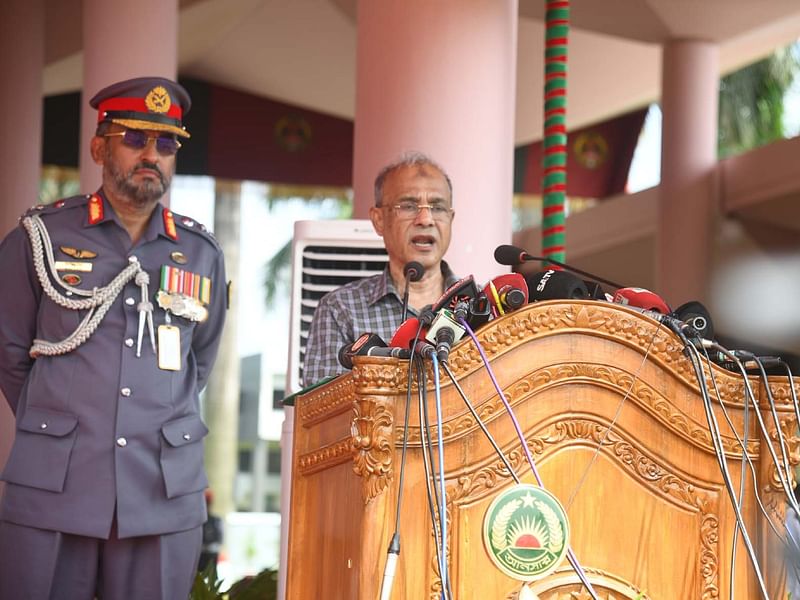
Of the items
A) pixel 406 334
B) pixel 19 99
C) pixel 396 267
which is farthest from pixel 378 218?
pixel 19 99

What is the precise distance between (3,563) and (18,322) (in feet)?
1.79

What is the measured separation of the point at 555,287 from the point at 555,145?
2971 millimetres

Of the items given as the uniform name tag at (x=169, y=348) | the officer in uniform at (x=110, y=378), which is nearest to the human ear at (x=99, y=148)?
the officer in uniform at (x=110, y=378)

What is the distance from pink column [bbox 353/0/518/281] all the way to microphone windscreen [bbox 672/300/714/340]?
93.9 inches

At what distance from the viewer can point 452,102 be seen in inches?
188

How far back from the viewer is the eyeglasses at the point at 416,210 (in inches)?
123

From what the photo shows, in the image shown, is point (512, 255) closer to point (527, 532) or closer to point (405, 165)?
point (527, 532)

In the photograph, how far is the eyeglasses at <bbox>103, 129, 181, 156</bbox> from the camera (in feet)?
10.1

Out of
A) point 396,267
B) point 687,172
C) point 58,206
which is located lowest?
point 396,267

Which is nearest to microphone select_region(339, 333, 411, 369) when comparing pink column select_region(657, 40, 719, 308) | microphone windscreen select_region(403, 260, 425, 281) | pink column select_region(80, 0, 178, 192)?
microphone windscreen select_region(403, 260, 425, 281)

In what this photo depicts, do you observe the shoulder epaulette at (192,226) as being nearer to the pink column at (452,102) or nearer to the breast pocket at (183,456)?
the breast pocket at (183,456)

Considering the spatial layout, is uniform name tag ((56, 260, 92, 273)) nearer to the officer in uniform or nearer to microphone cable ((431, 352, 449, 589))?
the officer in uniform

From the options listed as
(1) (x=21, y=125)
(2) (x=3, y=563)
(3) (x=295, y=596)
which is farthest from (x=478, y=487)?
(1) (x=21, y=125)

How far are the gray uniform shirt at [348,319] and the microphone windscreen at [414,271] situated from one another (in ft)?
0.77
